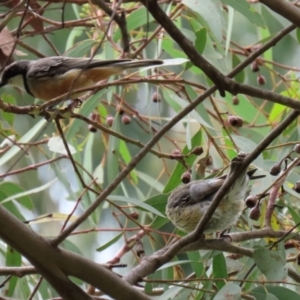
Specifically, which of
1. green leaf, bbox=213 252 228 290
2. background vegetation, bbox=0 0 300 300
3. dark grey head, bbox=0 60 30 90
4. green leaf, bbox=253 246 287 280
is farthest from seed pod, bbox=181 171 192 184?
dark grey head, bbox=0 60 30 90

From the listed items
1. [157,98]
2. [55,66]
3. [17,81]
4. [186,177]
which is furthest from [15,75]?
[186,177]

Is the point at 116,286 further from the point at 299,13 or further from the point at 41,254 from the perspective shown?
the point at 299,13

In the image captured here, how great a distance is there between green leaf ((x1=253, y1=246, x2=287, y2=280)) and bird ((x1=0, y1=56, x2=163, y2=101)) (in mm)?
560

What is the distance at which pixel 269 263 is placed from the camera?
1399 millimetres

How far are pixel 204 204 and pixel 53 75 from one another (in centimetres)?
59

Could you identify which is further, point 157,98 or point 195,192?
point 157,98

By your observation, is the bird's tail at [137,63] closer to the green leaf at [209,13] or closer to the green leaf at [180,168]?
the green leaf at [209,13]

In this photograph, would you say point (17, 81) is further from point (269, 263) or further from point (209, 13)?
point (269, 263)

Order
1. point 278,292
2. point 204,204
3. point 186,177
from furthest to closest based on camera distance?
point 204,204 < point 186,177 < point 278,292

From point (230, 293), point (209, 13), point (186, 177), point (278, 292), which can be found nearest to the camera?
point (230, 293)

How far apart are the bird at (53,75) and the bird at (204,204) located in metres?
0.41

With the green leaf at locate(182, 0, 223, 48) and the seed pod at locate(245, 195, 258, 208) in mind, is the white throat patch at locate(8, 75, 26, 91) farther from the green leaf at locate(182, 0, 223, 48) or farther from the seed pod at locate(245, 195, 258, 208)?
the seed pod at locate(245, 195, 258, 208)

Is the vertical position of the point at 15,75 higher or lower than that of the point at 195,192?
higher

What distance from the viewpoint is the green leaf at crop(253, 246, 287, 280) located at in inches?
55.0
